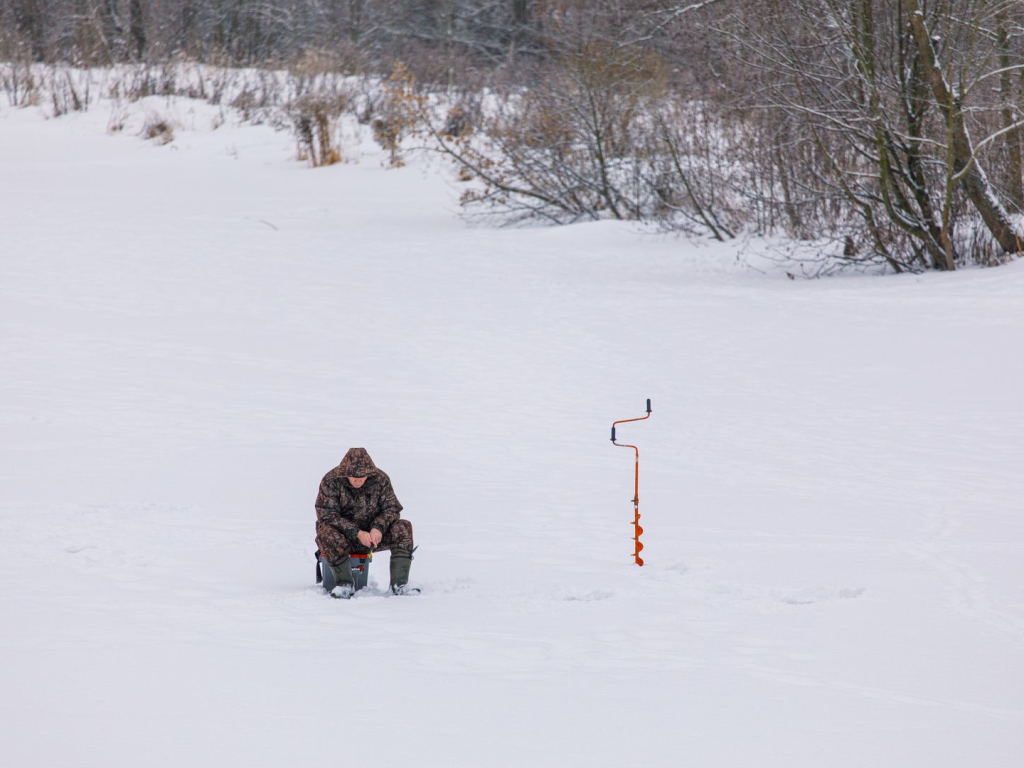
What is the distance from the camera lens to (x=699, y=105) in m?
18.8

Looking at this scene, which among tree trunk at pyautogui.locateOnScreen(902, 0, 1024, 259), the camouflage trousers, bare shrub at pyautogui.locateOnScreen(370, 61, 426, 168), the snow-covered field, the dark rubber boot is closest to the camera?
the snow-covered field

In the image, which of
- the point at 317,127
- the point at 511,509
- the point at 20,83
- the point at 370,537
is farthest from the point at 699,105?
the point at 20,83

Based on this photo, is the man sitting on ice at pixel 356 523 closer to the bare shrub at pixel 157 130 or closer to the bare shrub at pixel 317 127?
the bare shrub at pixel 317 127

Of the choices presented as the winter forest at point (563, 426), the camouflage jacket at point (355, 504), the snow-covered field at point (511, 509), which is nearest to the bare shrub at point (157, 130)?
the winter forest at point (563, 426)

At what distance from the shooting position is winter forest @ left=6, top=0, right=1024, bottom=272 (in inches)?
533

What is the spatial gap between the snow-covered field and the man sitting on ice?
0.54 feet

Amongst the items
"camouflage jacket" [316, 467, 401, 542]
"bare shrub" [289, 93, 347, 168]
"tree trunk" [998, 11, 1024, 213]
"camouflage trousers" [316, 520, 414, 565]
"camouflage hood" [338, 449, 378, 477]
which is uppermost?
"bare shrub" [289, 93, 347, 168]

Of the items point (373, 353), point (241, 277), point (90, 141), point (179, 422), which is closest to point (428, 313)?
point (373, 353)

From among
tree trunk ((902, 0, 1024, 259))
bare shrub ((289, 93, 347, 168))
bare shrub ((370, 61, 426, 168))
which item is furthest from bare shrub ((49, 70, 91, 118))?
tree trunk ((902, 0, 1024, 259))

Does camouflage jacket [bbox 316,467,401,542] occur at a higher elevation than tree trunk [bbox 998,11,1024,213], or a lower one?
lower

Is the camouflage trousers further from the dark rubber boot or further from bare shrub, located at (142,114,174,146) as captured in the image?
bare shrub, located at (142,114,174,146)

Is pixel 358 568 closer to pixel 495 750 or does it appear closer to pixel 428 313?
pixel 495 750

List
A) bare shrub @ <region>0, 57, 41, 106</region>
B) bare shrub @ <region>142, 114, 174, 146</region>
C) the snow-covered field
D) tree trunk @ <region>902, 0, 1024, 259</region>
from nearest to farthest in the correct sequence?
the snow-covered field
tree trunk @ <region>902, 0, 1024, 259</region>
bare shrub @ <region>142, 114, 174, 146</region>
bare shrub @ <region>0, 57, 41, 106</region>

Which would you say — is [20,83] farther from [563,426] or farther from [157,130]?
[563,426]
